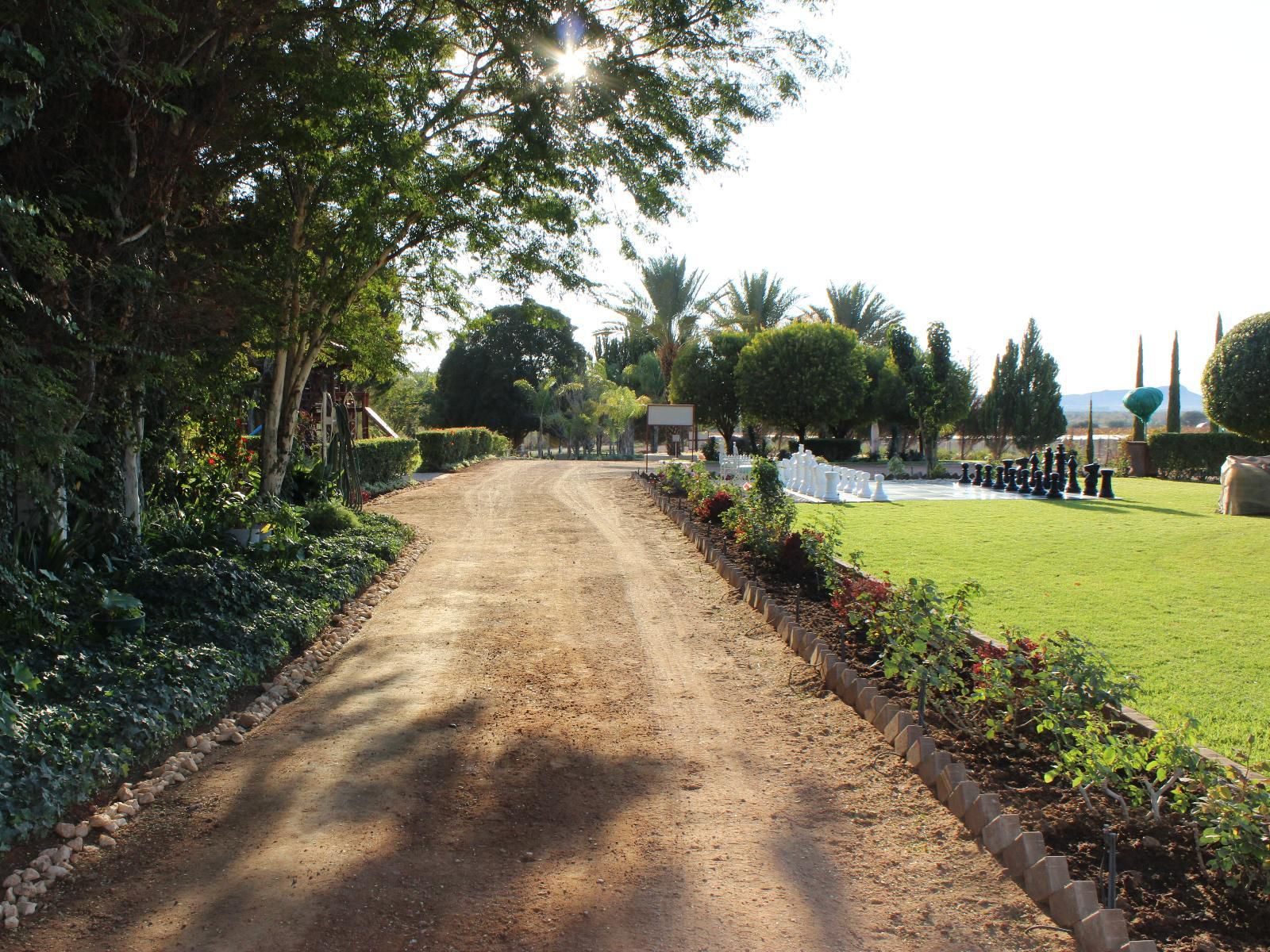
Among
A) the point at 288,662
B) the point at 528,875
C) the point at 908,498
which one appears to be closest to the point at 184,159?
the point at 288,662

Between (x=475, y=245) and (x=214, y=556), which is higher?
(x=475, y=245)

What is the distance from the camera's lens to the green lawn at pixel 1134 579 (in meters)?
5.32

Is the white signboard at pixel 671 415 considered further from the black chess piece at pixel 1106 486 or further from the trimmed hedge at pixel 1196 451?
the trimmed hedge at pixel 1196 451

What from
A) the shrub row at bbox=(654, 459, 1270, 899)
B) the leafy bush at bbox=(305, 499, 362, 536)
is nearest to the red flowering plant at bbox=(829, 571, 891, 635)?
the shrub row at bbox=(654, 459, 1270, 899)

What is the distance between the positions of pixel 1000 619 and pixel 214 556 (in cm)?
627

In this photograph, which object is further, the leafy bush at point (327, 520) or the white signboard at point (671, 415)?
the white signboard at point (671, 415)

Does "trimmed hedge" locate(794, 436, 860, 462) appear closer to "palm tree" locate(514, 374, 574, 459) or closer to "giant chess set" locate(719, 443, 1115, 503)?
"palm tree" locate(514, 374, 574, 459)

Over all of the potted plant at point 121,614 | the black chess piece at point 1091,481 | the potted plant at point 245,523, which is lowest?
the potted plant at point 121,614

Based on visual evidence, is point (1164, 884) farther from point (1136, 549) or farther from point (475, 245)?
point (475, 245)

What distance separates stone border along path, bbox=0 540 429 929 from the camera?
326 centimetres

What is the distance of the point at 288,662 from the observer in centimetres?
629

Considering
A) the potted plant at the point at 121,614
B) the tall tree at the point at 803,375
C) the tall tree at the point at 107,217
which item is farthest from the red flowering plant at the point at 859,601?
the tall tree at the point at 803,375

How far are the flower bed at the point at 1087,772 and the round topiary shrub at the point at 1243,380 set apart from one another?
20456 millimetres

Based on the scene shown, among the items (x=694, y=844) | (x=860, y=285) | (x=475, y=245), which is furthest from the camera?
(x=860, y=285)
